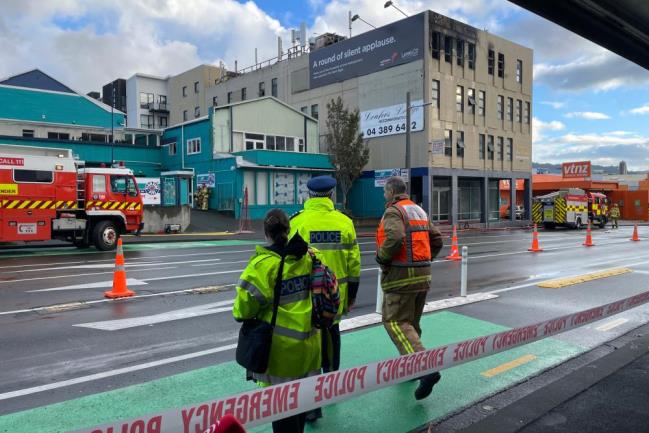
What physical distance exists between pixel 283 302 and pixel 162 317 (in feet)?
17.1

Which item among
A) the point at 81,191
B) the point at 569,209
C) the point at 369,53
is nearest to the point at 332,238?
the point at 81,191

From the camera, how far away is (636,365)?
552 cm

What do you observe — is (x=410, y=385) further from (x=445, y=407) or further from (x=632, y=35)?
(x=632, y=35)

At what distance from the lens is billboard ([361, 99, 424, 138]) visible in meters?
35.3

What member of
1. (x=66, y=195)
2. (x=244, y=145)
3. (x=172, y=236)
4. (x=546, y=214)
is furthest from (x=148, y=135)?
(x=546, y=214)

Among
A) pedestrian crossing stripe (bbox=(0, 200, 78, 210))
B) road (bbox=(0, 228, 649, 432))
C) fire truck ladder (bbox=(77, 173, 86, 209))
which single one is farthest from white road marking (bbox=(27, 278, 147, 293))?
fire truck ladder (bbox=(77, 173, 86, 209))

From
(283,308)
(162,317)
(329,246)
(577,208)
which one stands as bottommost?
(162,317)

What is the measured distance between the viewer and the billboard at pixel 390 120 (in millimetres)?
35281

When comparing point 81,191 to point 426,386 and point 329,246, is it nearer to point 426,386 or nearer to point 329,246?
point 329,246

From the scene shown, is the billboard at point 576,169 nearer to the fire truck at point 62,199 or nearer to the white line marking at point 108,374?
the fire truck at point 62,199

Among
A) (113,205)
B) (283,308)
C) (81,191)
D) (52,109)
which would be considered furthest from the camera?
(52,109)

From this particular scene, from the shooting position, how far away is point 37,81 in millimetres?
44531

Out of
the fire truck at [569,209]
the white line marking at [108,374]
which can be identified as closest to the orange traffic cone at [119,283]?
the white line marking at [108,374]

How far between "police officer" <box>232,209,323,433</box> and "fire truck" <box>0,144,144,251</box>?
1516 cm
